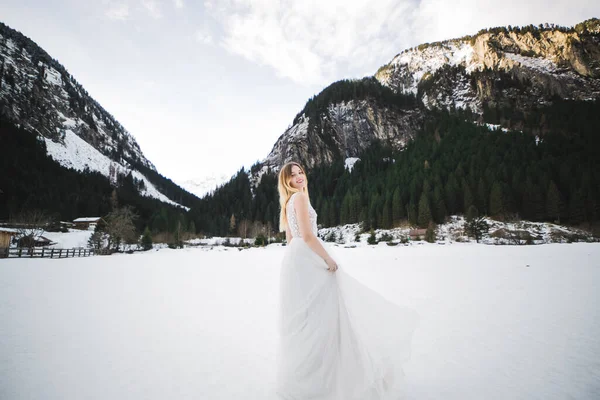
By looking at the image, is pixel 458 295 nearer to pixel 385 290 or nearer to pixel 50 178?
pixel 385 290

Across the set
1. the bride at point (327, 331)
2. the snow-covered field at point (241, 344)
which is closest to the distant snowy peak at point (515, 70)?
the snow-covered field at point (241, 344)

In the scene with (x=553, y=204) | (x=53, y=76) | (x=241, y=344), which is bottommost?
(x=241, y=344)

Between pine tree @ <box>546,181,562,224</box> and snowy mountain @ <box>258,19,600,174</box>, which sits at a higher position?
snowy mountain @ <box>258,19,600,174</box>

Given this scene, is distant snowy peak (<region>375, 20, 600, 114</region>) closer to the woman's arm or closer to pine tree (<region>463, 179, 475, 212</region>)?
pine tree (<region>463, 179, 475, 212</region>)

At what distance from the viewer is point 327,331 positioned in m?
2.41

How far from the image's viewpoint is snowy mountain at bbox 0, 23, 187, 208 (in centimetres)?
11288

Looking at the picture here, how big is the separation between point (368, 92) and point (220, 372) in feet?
407

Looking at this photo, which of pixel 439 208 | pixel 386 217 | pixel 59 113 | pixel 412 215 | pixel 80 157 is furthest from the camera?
pixel 59 113

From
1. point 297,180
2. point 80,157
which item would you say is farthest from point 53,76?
point 297,180

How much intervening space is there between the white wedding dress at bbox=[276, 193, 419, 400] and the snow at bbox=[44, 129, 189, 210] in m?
142

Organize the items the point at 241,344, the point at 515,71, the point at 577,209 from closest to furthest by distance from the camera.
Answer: the point at 241,344
the point at 577,209
the point at 515,71

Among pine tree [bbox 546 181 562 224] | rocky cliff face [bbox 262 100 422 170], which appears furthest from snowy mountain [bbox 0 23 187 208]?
pine tree [bbox 546 181 562 224]

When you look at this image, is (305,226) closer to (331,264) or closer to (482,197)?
(331,264)

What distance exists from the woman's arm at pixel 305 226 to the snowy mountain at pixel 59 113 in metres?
144
